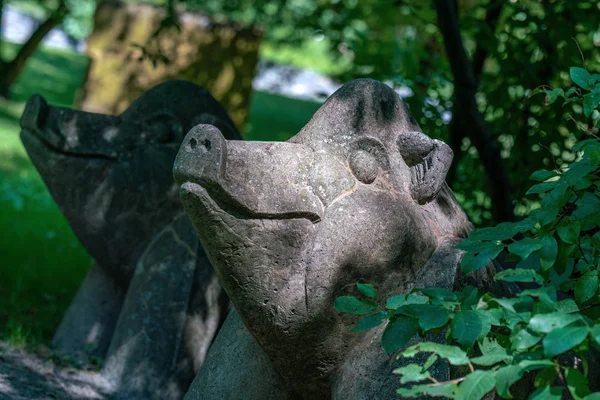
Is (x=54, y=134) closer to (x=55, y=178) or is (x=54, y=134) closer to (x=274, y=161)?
(x=55, y=178)

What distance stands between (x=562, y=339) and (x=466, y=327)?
0.87 ft

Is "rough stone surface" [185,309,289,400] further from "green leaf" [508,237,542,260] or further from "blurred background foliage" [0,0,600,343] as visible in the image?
"blurred background foliage" [0,0,600,343]

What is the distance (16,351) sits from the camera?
174 inches

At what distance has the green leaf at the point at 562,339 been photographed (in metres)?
1.98

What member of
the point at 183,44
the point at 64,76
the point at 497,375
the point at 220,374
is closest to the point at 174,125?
the point at 220,374

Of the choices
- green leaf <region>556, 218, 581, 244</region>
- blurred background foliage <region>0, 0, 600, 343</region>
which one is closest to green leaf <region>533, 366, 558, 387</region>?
green leaf <region>556, 218, 581, 244</region>

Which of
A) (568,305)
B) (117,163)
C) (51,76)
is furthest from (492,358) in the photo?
(51,76)

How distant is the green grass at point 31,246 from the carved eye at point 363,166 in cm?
232

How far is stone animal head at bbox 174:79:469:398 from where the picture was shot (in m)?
2.74

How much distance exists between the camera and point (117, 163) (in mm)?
4457

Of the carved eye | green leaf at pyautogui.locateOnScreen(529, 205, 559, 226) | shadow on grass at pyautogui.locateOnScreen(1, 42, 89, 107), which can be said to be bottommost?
green leaf at pyautogui.locateOnScreen(529, 205, 559, 226)

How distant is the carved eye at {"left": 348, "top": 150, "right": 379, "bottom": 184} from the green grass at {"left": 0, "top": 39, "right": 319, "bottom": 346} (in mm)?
2324

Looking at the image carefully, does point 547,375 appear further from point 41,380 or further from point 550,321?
point 41,380

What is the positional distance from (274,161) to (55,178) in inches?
75.0
